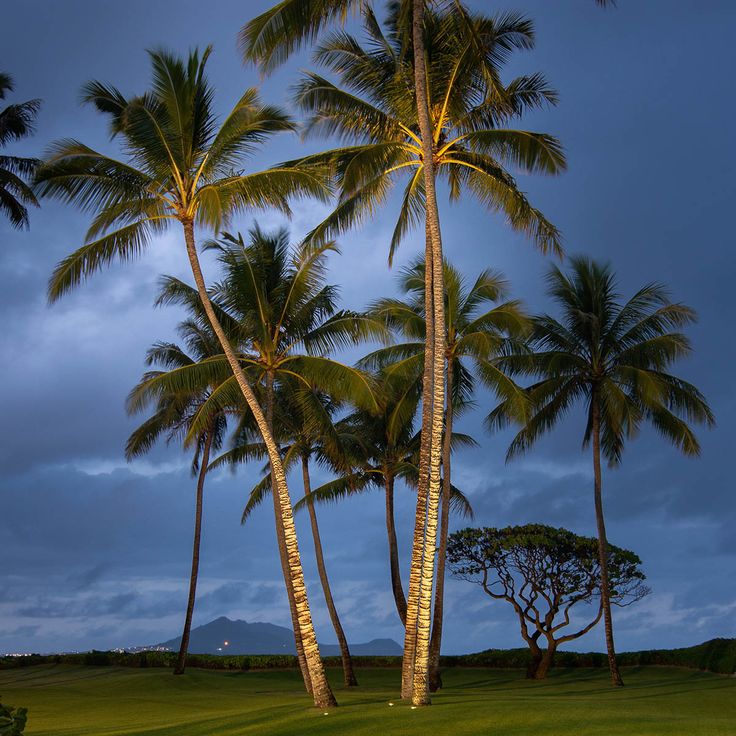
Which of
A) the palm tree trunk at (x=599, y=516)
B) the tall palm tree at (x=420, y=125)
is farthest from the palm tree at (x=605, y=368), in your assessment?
the tall palm tree at (x=420, y=125)

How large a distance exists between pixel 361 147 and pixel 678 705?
1390cm

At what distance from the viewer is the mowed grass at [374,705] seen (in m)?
13.4

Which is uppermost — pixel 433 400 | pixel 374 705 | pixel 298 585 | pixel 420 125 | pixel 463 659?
pixel 420 125

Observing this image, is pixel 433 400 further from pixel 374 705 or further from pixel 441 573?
pixel 441 573

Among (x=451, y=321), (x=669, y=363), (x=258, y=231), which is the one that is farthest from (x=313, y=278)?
(x=669, y=363)

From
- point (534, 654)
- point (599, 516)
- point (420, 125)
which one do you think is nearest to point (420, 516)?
point (420, 125)

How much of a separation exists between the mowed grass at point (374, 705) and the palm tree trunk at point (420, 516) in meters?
0.92

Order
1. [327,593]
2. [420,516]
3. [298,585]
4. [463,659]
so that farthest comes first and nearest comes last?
1. [463,659]
2. [327,593]
3. [420,516]
4. [298,585]

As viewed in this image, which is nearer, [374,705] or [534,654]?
[374,705]

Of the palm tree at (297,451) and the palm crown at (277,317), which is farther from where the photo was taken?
the palm tree at (297,451)

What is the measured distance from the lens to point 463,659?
121 feet

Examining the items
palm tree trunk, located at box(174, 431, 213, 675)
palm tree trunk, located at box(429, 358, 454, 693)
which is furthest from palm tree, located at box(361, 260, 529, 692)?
palm tree trunk, located at box(174, 431, 213, 675)

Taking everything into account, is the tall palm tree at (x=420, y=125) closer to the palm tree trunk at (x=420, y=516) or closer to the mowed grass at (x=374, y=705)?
the palm tree trunk at (x=420, y=516)

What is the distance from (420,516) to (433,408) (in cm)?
251
